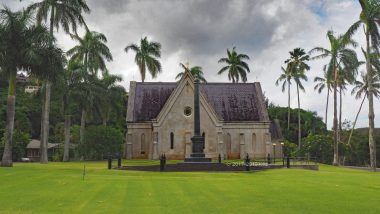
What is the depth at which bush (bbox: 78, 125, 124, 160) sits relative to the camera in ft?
168

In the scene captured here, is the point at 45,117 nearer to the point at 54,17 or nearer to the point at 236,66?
the point at 54,17

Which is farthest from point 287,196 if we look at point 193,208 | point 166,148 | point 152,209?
point 166,148

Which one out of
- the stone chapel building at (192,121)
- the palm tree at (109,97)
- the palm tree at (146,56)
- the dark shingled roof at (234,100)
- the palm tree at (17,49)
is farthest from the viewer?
the palm tree at (146,56)

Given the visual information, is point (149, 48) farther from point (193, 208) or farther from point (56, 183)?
point (193, 208)

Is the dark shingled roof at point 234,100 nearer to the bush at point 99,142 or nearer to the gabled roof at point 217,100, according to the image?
the gabled roof at point 217,100

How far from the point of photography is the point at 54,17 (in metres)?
41.9

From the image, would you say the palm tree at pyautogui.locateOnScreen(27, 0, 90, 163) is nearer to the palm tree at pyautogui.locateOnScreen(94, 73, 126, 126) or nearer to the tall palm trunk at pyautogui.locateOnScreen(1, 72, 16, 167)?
the tall palm trunk at pyautogui.locateOnScreen(1, 72, 16, 167)

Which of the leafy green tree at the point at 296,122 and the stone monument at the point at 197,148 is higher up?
the leafy green tree at the point at 296,122

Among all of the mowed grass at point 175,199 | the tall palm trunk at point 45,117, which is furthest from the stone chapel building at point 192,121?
the mowed grass at point 175,199

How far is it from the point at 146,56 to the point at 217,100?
16.8 metres

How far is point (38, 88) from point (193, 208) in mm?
43909

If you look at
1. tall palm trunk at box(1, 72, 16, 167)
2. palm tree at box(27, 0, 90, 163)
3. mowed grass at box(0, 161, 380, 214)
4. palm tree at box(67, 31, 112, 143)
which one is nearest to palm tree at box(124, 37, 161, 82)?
palm tree at box(67, 31, 112, 143)

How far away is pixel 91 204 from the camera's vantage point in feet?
39.7

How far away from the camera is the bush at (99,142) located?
5116 cm
